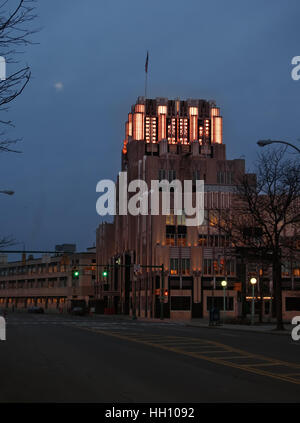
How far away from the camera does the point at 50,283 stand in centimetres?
14862

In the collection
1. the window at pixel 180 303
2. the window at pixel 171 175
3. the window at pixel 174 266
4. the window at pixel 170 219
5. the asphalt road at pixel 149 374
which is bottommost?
the window at pixel 180 303

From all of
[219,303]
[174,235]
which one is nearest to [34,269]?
[174,235]

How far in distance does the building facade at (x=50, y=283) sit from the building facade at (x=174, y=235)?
13117mm

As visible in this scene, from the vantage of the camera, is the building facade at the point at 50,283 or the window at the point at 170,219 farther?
the building facade at the point at 50,283

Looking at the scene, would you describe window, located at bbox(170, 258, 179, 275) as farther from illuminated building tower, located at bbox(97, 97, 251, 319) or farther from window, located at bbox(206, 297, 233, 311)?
window, located at bbox(206, 297, 233, 311)

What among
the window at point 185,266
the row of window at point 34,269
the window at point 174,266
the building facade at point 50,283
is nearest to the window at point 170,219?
the window at point 174,266

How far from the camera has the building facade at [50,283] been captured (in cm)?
14012

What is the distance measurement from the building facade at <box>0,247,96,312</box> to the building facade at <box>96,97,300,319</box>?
43.0 feet

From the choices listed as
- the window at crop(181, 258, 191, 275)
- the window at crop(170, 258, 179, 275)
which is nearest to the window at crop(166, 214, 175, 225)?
the window at crop(170, 258, 179, 275)

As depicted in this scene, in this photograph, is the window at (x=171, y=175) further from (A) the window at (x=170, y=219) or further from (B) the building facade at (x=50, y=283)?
(B) the building facade at (x=50, y=283)

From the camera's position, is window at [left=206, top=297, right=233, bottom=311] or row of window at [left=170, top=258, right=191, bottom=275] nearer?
row of window at [left=170, top=258, right=191, bottom=275]

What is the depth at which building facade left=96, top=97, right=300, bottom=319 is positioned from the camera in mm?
82062
